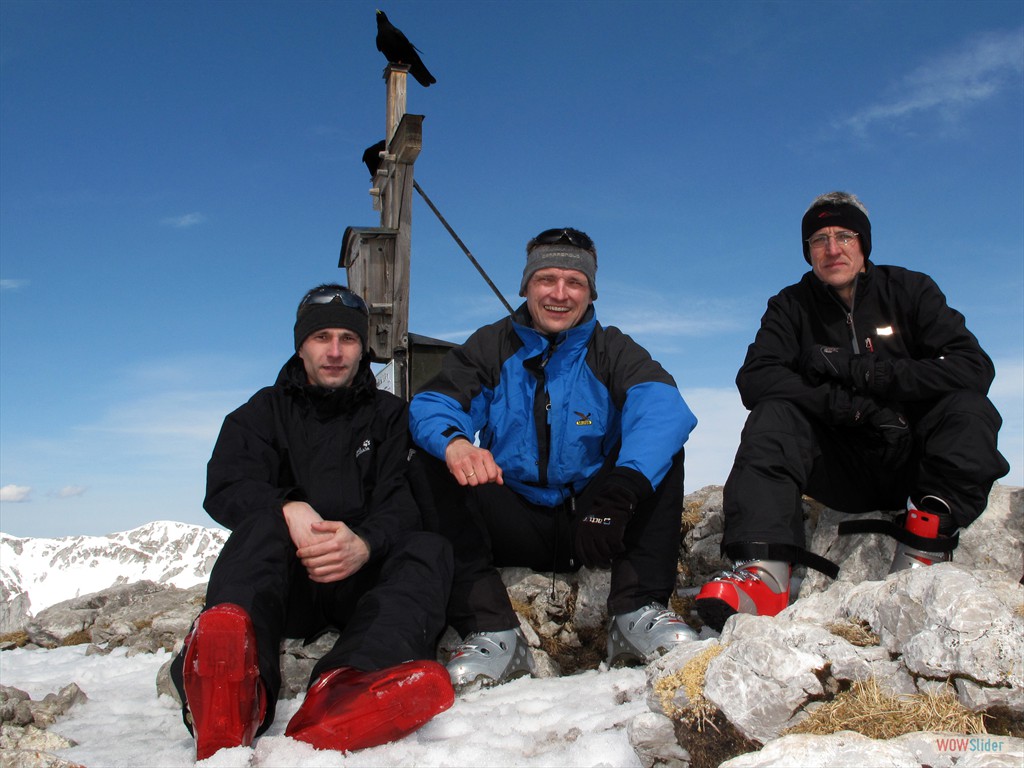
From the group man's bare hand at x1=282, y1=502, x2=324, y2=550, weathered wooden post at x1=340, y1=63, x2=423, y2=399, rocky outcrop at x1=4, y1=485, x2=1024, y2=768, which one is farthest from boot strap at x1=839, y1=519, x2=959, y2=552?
weathered wooden post at x1=340, y1=63, x2=423, y2=399

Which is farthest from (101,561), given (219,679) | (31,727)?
(219,679)

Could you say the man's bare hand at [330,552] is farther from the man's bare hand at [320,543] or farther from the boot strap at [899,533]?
the boot strap at [899,533]

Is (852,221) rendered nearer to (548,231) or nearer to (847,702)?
(548,231)

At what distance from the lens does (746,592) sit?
3.48 metres

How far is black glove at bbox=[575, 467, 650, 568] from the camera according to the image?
11.1 ft

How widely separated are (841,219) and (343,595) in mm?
3243

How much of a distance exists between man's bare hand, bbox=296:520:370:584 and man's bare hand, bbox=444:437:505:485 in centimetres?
54

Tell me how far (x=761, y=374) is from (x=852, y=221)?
967mm

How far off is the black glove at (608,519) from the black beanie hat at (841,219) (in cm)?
187

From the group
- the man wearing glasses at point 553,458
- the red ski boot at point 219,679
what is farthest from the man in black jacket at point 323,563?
the man wearing glasses at point 553,458

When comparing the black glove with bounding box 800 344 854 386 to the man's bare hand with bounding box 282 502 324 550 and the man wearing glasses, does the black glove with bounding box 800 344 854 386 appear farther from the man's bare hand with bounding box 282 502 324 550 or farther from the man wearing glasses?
the man's bare hand with bounding box 282 502 324 550

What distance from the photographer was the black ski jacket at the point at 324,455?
3.62 m

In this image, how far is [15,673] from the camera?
17.3 ft

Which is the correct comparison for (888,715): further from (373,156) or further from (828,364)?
(373,156)
